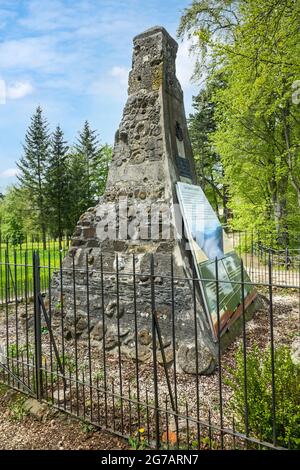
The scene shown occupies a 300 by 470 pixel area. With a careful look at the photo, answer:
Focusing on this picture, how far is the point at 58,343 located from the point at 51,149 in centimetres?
2425

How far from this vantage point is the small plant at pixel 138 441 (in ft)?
9.16

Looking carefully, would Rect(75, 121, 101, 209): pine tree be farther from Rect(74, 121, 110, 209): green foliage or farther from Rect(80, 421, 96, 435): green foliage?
Rect(80, 421, 96, 435): green foliage

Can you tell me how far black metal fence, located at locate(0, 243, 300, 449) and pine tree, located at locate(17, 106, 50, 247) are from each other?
2000cm

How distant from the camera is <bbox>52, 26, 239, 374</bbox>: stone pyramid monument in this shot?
4.76 m

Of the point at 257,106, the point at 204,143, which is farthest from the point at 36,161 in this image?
the point at 257,106

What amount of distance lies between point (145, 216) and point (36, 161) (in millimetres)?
24602

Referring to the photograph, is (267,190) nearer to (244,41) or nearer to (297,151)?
(297,151)

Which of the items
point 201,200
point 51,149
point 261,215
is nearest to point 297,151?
point 261,215

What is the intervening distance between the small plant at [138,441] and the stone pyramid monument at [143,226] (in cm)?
165

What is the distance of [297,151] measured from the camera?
39.8 feet

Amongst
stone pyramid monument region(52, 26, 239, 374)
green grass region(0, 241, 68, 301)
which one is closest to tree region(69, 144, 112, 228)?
green grass region(0, 241, 68, 301)

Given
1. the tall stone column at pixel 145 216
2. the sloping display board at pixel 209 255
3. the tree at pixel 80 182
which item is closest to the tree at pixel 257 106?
the tall stone column at pixel 145 216

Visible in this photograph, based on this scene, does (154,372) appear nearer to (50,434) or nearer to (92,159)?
(50,434)

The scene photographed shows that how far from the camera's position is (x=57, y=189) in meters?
25.3
